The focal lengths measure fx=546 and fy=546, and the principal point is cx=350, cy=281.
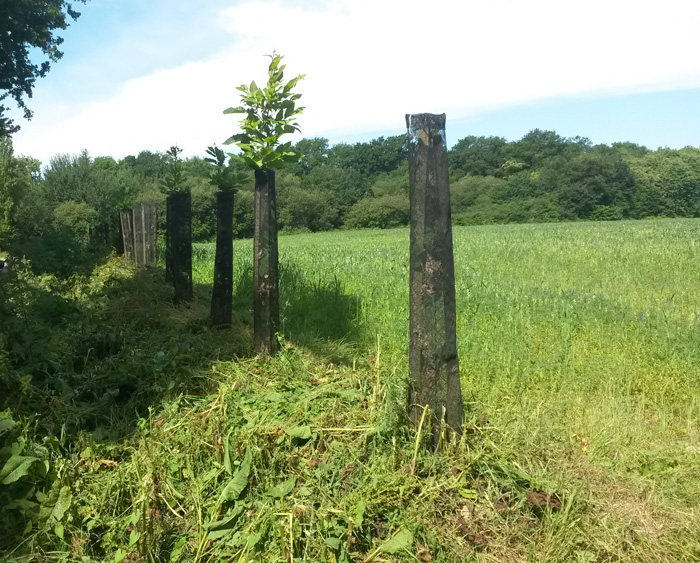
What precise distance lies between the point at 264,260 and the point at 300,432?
8.09ft

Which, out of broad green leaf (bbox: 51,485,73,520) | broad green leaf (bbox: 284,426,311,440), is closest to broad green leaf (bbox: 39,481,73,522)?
broad green leaf (bbox: 51,485,73,520)

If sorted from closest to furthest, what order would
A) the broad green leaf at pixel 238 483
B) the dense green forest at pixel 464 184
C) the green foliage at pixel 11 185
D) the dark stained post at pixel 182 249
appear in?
the broad green leaf at pixel 238 483, the dark stained post at pixel 182 249, the green foliage at pixel 11 185, the dense green forest at pixel 464 184

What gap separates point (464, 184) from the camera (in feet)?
242

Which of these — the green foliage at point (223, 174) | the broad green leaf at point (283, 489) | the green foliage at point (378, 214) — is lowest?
the broad green leaf at point (283, 489)

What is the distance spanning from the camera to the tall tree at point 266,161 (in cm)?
559

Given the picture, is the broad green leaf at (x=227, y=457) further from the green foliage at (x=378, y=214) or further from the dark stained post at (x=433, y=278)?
the green foliage at (x=378, y=214)

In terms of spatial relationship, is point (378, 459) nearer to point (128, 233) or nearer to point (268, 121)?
point (268, 121)

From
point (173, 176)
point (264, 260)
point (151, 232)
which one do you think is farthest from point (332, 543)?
point (151, 232)

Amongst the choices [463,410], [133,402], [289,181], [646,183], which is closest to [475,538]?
[463,410]

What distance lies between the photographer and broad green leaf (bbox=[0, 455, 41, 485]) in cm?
306

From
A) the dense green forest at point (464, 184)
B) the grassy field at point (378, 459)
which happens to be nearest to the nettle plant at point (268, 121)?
the grassy field at point (378, 459)

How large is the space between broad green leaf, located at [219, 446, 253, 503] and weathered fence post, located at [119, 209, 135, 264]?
41.2 feet

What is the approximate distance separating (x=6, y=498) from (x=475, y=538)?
2650mm

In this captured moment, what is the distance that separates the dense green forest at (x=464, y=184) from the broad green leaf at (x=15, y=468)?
34.3 meters
